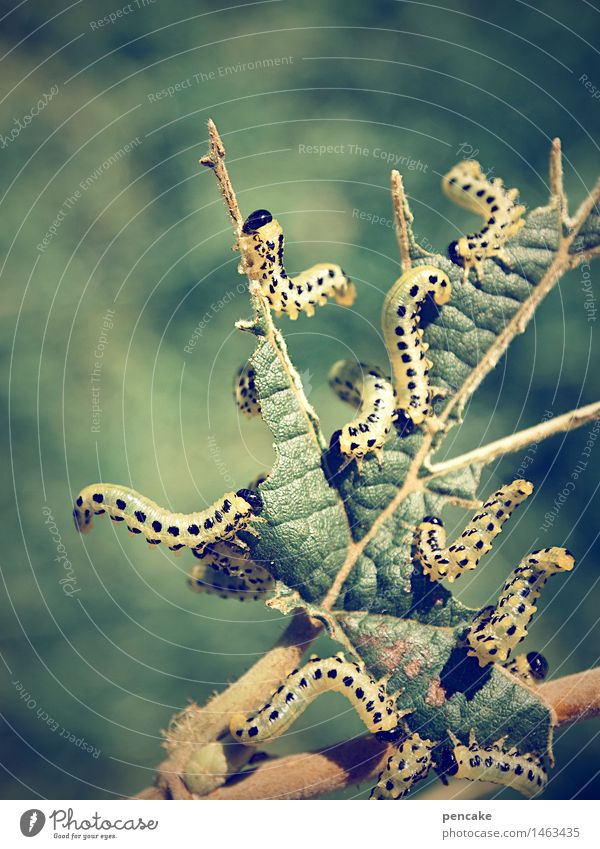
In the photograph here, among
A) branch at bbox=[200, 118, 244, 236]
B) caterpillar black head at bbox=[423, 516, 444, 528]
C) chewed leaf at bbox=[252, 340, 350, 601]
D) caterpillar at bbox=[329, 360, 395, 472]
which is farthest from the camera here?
caterpillar black head at bbox=[423, 516, 444, 528]

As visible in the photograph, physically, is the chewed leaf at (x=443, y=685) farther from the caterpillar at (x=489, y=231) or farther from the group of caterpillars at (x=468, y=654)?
the caterpillar at (x=489, y=231)

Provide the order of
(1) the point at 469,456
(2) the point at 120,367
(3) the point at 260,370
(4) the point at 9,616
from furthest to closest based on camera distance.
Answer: (2) the point at 120,367, (4) the point at 9,616, (1) the point at 469,456, (3) the point at 260,370

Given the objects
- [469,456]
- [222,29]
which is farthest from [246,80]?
[469,456]

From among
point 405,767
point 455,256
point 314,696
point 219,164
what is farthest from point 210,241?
point 405,767

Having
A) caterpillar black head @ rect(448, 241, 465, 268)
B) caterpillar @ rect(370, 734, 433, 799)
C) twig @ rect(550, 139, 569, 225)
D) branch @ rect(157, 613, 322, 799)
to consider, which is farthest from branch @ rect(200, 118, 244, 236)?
caterpillar @ rect(370, 734, 433, 799)

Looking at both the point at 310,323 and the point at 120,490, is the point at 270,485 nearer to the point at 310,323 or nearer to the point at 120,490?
the point at 120,490
